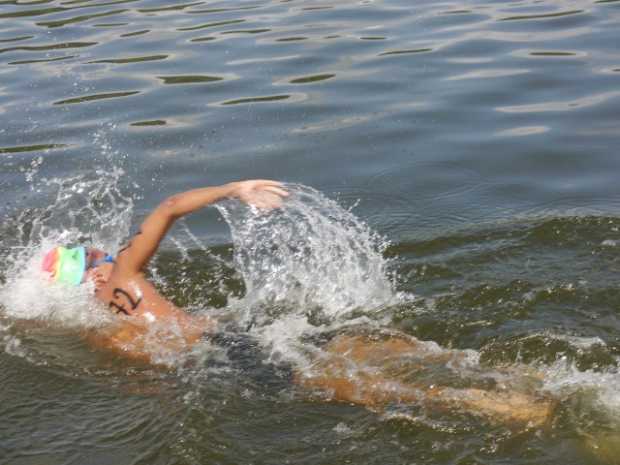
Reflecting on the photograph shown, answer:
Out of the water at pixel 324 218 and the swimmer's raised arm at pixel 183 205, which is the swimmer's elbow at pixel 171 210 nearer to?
the swimmer's raised arm at pixel 183 205

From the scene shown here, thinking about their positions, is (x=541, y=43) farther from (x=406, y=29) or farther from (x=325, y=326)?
(x=325, y=326)

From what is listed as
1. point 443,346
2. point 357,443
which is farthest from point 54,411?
point 443,346

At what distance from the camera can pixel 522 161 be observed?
26.0ft

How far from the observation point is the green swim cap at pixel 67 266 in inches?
212

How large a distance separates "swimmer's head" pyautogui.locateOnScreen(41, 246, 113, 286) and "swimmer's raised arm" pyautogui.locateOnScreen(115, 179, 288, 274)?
241 mm

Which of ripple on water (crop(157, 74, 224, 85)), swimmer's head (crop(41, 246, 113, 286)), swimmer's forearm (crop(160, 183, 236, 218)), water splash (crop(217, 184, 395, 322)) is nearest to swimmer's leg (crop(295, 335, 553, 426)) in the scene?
water splash (crop(217, 184, 395, 322))

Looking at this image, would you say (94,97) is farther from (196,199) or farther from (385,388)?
(385,388)

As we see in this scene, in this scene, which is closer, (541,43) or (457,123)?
(457,123)

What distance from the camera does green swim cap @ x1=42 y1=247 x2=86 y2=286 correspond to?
5.39 meters

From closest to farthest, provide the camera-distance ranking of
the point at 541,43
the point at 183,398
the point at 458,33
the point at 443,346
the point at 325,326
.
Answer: the point at 183,398
the point at 443,346
the point at 325,326
the point at 541,43
the point at 458,33

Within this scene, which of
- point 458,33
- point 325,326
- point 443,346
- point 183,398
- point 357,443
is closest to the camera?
point 357,443

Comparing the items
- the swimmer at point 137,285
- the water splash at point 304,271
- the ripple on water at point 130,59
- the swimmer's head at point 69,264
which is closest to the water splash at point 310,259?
the water splash at point 304,271

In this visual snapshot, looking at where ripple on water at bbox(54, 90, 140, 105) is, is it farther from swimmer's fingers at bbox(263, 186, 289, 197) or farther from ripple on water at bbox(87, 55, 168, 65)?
swimmer's fingers at bbox(263, 186, 289, 197)

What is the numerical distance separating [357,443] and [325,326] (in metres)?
1.37
